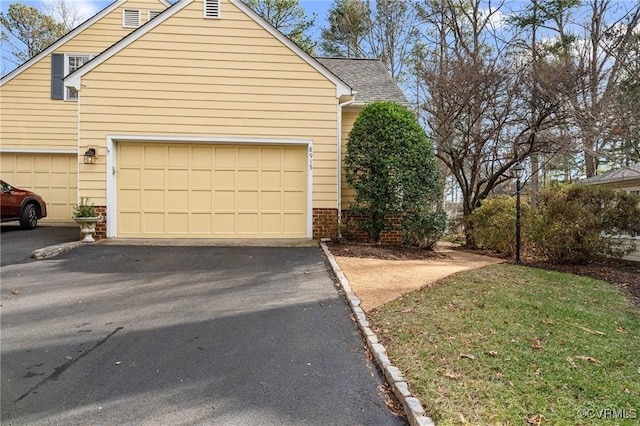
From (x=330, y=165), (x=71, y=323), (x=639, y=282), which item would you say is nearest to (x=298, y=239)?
(x=330, y=165)

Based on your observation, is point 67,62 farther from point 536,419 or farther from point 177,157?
point 536,419

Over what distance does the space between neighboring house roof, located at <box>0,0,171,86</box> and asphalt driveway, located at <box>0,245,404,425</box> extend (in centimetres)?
934

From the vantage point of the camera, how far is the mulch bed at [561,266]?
682 centimetres

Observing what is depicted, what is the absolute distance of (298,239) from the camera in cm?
927

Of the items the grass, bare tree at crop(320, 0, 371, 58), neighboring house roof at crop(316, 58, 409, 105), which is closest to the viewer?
the grass

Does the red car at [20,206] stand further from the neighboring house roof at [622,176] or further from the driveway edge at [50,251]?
the neighboring house roof at [622,176]

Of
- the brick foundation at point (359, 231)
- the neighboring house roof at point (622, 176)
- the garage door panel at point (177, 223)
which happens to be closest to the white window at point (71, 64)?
the garage door panel at point (177, 223)

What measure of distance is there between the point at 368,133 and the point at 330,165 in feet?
4.16

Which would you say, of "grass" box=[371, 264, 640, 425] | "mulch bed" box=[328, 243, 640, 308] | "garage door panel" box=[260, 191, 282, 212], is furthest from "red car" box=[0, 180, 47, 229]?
"grass" box=[371, 264, 640, 425]

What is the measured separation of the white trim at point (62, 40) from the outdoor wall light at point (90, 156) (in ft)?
21.0

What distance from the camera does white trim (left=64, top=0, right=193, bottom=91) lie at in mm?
8805

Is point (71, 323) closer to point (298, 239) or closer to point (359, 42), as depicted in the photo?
point (298, 239)

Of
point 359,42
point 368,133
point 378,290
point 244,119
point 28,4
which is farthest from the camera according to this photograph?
point 359,42

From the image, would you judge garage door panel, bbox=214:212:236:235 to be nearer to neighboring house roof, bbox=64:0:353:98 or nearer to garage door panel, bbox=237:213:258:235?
garage door panel, bbox=237:213:258:235
